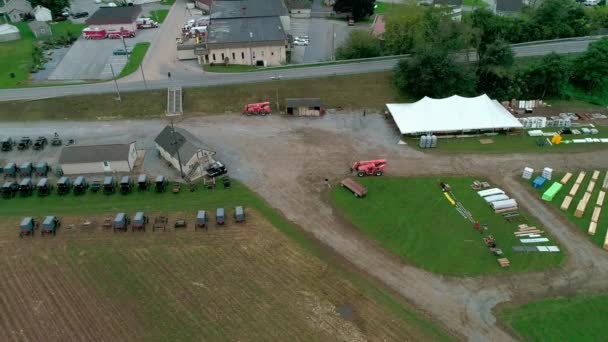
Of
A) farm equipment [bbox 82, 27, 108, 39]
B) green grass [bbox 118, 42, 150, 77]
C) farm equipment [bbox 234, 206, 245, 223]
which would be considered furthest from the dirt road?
farm equipment [bbox 82, 27, 108, 39]

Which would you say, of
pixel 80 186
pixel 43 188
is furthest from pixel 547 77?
pixel 43 188

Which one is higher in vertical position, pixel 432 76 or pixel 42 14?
pixel 42 14

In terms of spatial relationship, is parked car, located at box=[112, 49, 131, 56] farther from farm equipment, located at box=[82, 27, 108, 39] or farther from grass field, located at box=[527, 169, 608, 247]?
grass field, located at box=[527, 169, 608, 247]

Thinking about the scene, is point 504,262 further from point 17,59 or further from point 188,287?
point 17,59

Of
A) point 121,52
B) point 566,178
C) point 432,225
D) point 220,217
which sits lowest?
point 432,225

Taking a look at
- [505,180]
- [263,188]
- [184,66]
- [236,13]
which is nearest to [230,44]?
[184,66]

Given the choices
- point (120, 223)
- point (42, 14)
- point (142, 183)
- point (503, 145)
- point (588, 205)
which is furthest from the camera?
point (42, 14)
